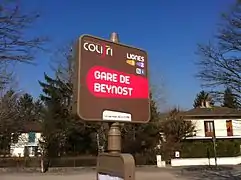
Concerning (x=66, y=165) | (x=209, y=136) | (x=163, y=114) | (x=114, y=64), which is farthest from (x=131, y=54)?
(x=209, y=136)

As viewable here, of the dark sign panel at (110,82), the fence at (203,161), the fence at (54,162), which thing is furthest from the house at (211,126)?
the dark sign panel at (110,82)

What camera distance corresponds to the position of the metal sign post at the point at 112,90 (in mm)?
2973

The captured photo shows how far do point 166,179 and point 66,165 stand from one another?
15529 mm

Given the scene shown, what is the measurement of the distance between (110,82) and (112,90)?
67 mm

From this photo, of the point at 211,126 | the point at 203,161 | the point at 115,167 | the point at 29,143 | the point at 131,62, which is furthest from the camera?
the point at 29,143

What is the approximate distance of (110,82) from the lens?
307 centimetres

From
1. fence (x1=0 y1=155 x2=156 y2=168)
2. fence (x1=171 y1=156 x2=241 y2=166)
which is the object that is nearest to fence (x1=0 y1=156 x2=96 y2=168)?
fence (x1=0 y1=155 x2=156 y2=168)

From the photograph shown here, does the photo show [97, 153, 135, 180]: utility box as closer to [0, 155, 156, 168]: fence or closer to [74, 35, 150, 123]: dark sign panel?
[74, 35, 150, 123]: dark sign panel

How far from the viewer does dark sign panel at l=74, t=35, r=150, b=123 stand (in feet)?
9.77

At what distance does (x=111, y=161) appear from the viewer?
3.12 meters

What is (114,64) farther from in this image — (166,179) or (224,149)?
(224,149)

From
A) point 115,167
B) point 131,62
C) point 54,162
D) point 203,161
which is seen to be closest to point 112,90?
point 131,62

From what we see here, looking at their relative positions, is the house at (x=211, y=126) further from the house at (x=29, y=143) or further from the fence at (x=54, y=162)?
the fence at (x=54, y=162)

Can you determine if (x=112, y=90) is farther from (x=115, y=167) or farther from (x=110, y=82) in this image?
(x=115, y=167)
